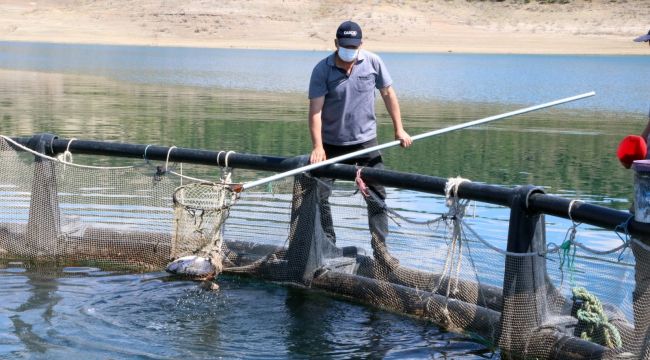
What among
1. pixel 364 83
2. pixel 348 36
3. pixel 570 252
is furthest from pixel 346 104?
pixel 570 252

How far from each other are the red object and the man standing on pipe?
6.95 ft

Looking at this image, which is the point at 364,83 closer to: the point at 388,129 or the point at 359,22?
the point at 388,129

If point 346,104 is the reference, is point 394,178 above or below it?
below

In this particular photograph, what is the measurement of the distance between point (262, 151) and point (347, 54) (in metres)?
9.73

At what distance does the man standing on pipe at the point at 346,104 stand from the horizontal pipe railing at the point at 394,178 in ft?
1.02

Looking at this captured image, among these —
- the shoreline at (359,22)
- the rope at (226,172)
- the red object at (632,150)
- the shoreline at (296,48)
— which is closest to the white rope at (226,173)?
the rope at (226,172)

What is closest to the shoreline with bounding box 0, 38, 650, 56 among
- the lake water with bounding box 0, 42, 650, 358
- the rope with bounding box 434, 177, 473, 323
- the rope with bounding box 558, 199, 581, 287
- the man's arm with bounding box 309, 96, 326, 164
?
the lake water with bounding box 0, 42, 650, 358

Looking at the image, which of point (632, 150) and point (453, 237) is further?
point (453, 237)


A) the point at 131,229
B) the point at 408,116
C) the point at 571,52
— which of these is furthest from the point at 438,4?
the point at 131,229

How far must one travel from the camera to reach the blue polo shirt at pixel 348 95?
7.34 meters

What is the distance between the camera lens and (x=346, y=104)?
737 centimetres

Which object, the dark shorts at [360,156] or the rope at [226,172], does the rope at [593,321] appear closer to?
the dark shorts at [360,156]

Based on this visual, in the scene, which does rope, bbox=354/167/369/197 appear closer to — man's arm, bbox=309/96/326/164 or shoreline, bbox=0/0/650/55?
man's arm, bbox=309/96/326/164

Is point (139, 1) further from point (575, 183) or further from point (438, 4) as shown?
point (575, 183)
